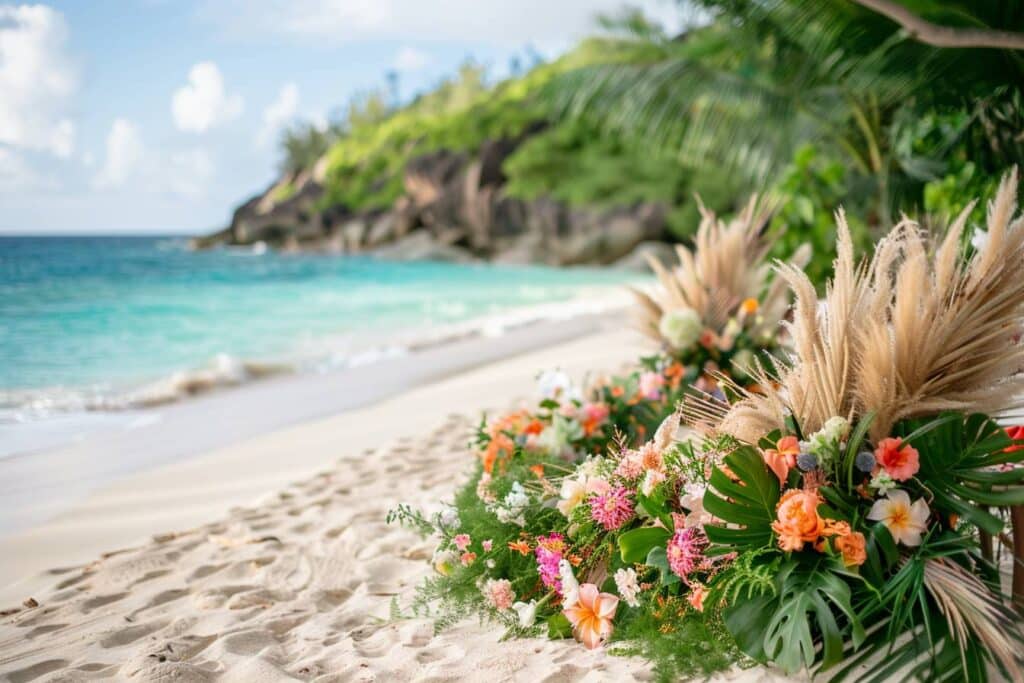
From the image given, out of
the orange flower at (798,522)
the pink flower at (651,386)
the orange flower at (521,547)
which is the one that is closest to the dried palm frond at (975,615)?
the orange flower at (798,522)

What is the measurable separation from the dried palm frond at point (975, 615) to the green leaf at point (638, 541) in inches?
22.5

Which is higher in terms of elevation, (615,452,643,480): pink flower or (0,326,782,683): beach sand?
(615,452,643,480): pink flower

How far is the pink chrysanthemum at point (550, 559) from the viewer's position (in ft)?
7.02

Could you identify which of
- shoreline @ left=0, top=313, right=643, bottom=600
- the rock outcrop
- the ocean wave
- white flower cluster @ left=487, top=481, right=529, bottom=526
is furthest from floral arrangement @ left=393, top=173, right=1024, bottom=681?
the rock outcrop

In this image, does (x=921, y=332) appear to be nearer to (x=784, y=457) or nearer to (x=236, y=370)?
(x=784, y=457)

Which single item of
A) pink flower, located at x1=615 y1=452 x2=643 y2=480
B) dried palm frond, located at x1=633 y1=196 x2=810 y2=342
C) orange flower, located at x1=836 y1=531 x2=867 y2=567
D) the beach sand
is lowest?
the beach sand

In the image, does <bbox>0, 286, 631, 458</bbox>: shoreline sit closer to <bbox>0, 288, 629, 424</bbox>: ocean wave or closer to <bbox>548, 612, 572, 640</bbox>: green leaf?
<bbox>0, 288, 629, 424</bbox>: ocean wave

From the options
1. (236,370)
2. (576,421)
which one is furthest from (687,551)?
(236,370)

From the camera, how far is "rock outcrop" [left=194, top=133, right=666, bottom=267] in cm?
2711

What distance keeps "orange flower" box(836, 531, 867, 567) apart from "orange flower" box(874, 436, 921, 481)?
0.15 m

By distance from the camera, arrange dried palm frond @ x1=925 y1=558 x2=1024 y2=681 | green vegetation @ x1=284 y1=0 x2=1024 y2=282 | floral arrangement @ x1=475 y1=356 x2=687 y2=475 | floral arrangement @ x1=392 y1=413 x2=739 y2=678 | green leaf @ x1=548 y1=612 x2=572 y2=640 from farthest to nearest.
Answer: green vegetation @ x1=284 y1=0 x2=1024 y2=282 < floral arrangement @ x1=475 y1=356 x2=687 y2=475 < green leaf @ x1=548 y1=612 x2=572 y2=640 < floral arrangement @ x1=392 y1=413 x2=739 y2=678 < dried palm frond @ x1=925 y1=558 x2=1024 y2=681

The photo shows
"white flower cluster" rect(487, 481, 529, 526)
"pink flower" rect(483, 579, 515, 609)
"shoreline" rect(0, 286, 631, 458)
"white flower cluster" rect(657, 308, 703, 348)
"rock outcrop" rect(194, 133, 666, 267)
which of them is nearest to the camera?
"pink flower" rect(483, 579, 515, 609)

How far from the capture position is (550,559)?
2.15 m

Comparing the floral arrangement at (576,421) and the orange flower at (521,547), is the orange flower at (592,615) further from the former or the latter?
the floral arrangement at (576,421)
